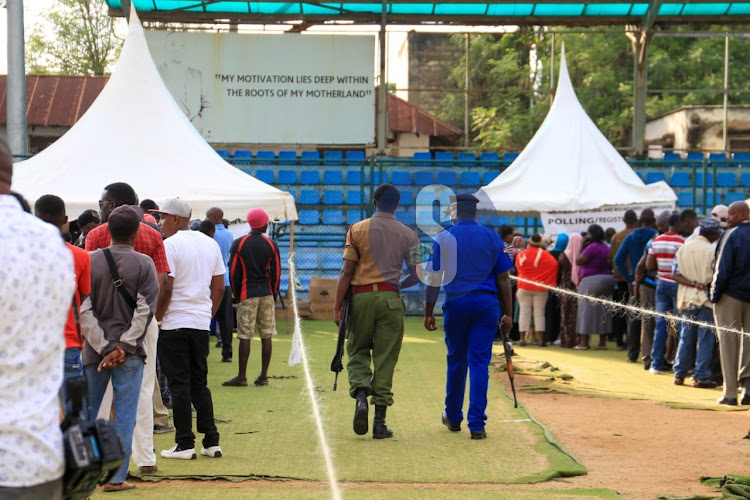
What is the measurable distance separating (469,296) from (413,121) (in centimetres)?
3116

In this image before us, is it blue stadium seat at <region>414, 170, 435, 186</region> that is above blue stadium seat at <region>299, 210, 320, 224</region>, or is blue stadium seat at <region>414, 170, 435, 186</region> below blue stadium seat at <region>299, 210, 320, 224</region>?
above

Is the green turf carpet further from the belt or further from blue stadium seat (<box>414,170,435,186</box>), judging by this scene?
blue stadium seat (<box>414,170,435,186</box>)

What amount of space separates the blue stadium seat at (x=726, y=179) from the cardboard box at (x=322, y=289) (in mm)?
8589

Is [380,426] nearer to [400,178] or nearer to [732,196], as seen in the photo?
[400,178]

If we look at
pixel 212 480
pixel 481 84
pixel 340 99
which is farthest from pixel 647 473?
pixel 481 84

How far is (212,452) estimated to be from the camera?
8.04 m

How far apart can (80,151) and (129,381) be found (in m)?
8.58

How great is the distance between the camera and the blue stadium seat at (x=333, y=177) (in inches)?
872

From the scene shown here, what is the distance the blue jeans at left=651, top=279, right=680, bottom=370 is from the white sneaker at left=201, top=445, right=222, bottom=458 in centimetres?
667

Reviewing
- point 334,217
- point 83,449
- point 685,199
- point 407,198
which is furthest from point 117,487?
point 685,199

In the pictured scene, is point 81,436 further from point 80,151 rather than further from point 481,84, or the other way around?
point 481,84

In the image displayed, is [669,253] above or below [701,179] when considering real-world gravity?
below

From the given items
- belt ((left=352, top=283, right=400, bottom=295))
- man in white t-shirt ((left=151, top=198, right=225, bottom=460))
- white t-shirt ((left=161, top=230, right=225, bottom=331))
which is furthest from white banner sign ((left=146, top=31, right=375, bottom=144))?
white t-shirt ((left=161, top=230, right=225, bottom=331))

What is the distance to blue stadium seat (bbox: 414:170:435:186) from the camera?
2181 centimetres
